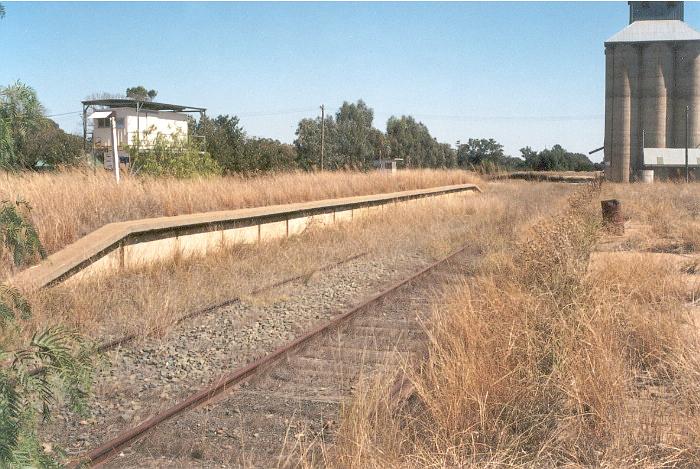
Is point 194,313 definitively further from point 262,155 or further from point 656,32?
point 656,32

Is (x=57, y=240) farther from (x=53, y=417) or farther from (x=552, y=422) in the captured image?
(x=552, y=422)

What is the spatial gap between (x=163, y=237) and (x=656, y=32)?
80730 millimetres

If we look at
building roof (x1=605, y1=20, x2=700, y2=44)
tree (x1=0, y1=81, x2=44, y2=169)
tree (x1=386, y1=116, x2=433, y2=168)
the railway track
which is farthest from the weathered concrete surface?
tree (x1=386, y1=116, x2=433, y2=168)

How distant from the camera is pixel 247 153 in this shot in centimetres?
4294

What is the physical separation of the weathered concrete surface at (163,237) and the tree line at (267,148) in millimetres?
1497

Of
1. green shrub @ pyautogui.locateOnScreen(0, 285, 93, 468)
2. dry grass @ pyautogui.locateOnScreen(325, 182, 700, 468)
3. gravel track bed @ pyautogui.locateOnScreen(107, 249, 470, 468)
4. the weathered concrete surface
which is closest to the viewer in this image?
green shrub @ pyautogui.locateOnScreen(0, 285, 93, 468)

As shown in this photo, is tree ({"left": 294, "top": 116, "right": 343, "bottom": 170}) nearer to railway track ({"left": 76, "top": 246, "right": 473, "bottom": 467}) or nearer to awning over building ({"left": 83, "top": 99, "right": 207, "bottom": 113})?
awning over building ({"left": 83, "top": 99, "right": 207, "bottom": 113})

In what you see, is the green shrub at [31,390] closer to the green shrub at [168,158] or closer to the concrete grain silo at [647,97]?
the green shrub at [168,158]

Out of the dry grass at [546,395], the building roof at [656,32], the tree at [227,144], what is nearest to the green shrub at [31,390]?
the dry grass at [546,395]

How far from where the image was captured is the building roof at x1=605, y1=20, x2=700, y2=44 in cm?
8094

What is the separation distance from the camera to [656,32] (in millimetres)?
81938

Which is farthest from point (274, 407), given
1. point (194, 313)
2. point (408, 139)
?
point (408, 139)

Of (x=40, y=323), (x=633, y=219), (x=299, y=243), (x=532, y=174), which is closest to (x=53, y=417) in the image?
(x=40, y=323)

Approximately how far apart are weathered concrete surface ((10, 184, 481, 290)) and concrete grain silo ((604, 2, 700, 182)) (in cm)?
6655
